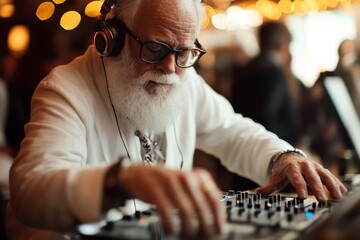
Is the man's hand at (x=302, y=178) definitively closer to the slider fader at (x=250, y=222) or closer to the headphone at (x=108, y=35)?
the slider fader at (x=250, y=222)

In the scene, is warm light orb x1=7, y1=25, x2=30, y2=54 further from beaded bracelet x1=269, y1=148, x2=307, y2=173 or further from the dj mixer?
the dj mixer

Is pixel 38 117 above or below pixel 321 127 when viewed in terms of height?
above

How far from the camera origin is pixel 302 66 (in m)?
7.08

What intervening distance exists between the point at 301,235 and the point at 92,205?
0.37 meters

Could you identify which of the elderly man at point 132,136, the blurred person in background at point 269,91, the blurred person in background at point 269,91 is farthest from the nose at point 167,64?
the blurred person in background at point 269,91

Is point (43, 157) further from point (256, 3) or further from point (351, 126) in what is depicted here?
point (256, 3)

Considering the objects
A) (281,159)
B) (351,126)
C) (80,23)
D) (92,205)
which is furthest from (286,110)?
(80,23)

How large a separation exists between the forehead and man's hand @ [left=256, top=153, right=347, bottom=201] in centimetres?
46

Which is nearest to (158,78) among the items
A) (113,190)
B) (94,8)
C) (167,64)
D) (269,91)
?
(167,64)

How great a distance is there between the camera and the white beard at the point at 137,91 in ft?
4.75

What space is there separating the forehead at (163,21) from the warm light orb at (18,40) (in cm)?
590

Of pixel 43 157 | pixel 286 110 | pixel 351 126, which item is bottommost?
pixel 286 110

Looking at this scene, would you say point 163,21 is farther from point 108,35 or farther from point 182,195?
point 182,195

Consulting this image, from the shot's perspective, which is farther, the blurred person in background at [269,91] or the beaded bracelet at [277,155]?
the blurred person in background at [269,91]
